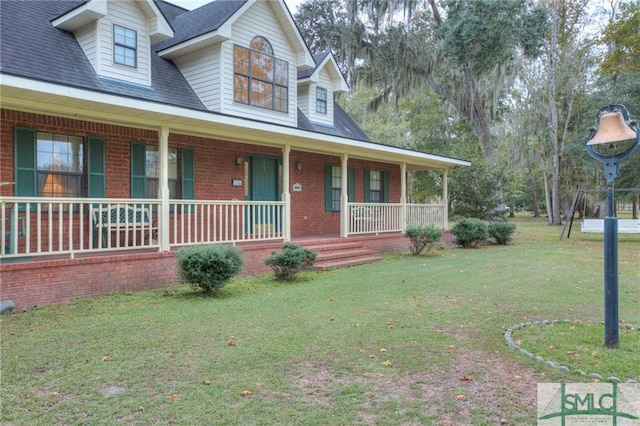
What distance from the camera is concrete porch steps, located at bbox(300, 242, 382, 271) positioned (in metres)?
10.2

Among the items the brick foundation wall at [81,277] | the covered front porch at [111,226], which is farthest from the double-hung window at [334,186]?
the brick foundation wall at [81,277]

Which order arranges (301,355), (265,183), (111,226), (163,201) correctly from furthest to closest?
(265,183), (163,201), (111,226), (301,355)

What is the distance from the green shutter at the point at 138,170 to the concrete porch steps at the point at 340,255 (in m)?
3.83

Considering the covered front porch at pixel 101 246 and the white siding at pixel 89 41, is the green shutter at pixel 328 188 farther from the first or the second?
the white siding at pixel 89 41

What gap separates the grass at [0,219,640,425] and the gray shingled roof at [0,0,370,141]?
368 cm

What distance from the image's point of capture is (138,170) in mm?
8992

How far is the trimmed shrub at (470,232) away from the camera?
1491 centimetres

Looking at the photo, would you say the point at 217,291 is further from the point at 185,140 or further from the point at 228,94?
the point at 228,94

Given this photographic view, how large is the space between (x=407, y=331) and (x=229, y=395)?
8.10ft

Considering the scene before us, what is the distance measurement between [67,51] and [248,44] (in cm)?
404

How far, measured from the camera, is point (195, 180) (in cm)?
999

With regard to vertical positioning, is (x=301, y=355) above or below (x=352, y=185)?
below

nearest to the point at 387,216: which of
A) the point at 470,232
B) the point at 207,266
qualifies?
the point at 470,232

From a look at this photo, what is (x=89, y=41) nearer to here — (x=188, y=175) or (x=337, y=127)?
(x=188, y=175)
